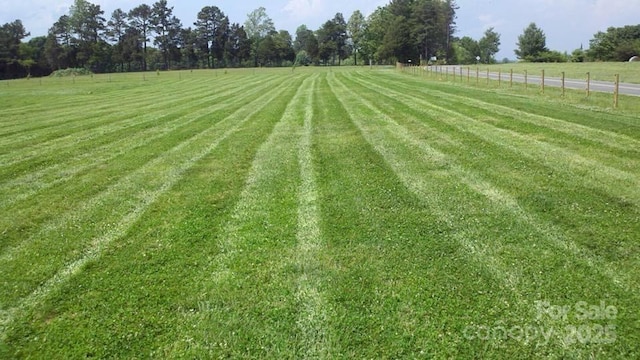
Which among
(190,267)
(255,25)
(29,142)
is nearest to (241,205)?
(190,267)

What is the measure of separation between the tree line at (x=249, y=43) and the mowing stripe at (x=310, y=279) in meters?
79.4

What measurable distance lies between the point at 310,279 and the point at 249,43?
122221 mm

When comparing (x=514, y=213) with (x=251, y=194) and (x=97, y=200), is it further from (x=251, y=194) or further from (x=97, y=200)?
(x=97, y=200)

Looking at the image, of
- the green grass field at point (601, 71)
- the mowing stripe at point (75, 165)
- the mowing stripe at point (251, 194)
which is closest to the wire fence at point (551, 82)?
the green grass field at point (601, 71)

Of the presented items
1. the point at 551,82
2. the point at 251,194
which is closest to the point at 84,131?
the point at 251,194

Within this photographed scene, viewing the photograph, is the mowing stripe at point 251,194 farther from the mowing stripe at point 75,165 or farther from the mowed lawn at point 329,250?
the mowing stripe at point 75,165

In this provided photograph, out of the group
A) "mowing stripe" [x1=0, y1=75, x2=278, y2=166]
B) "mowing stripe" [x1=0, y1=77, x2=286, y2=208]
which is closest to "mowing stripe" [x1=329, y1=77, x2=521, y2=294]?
"mowing stripe" [x1=0, y1=77, x2=286, y2=208]

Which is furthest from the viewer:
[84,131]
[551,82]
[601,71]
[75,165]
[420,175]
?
[601,71]

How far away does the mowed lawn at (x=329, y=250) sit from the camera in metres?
3.28

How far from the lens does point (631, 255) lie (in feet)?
14.1

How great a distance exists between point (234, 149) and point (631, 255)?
299 inches

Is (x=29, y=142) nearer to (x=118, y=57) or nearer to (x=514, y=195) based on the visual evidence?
(x=514, y=195)

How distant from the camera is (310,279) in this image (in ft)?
13.5

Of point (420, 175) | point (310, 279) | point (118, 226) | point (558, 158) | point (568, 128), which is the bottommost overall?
point (310, 279)
